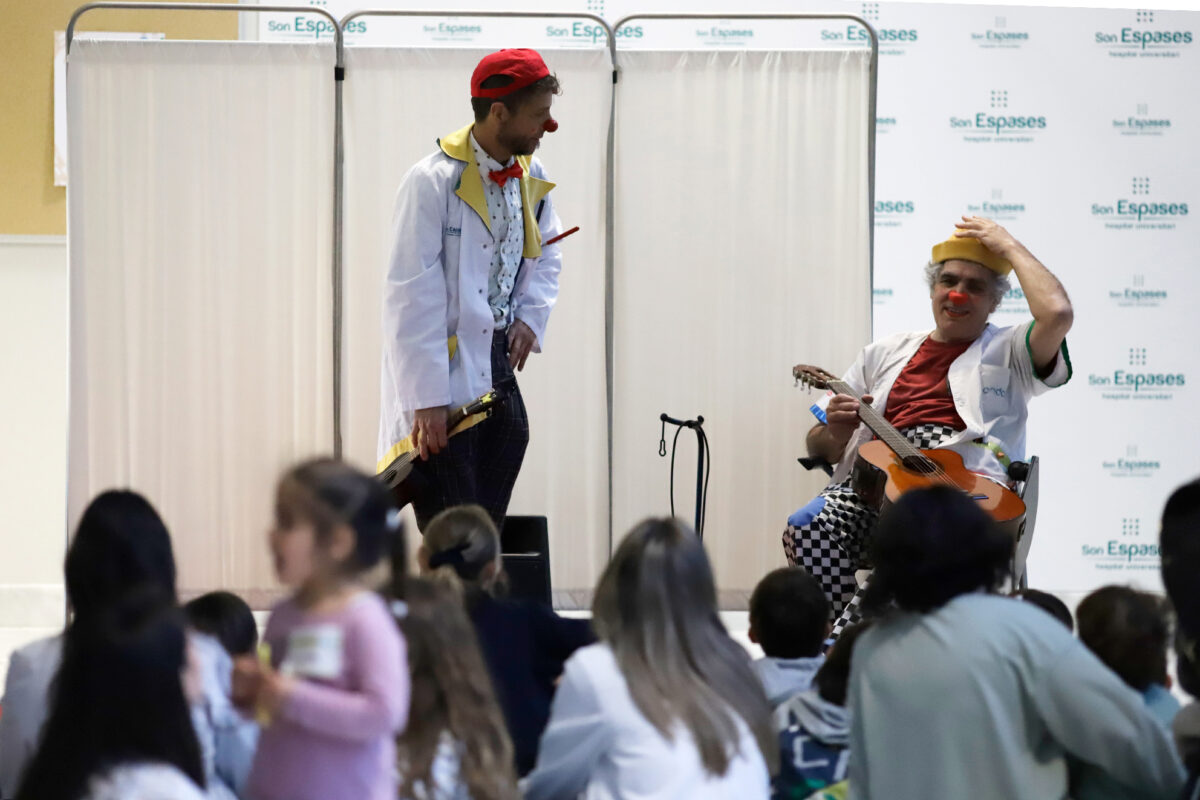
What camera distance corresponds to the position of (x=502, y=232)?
3.53 metres

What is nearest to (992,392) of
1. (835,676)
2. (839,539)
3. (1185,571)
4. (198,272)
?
(839,539)

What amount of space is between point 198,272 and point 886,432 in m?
2.43

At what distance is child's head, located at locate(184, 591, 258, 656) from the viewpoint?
2.12m

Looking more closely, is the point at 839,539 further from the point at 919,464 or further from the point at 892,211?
the point at 892,211

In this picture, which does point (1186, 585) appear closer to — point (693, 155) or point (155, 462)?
point (693, 155)

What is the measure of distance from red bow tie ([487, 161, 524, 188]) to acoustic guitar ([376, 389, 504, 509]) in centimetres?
56

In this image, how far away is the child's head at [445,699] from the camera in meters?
1.66

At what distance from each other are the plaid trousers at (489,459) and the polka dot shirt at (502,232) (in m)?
0.09

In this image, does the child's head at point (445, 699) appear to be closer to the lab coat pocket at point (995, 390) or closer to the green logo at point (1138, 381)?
the lab coat pocket at point (995, 390)

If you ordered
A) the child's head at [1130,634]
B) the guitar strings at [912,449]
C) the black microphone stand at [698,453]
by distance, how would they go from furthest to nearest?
the black microphone stand at [698,453] < the guitar strings at [912,449] < the child's head at [1130,634]

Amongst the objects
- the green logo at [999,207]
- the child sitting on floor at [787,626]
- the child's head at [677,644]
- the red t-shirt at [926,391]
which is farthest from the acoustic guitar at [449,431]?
the green logo at [999,207]

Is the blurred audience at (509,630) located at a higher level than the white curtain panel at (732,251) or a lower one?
lower

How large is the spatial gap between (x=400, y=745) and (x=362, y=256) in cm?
317

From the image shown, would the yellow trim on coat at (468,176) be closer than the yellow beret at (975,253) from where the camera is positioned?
Yes
